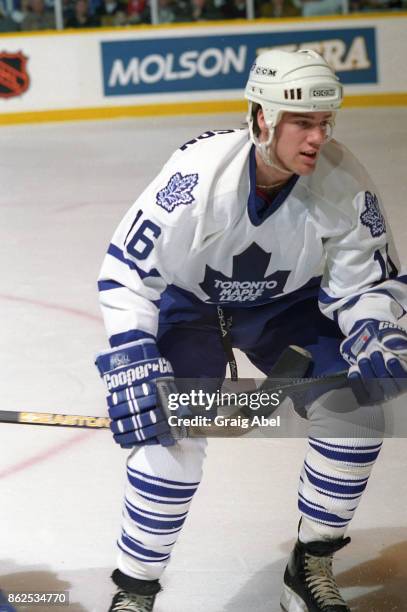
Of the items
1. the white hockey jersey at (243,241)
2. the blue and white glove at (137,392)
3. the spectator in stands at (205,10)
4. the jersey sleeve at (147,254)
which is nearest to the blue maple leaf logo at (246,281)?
the white hockey jersey at (243,241)

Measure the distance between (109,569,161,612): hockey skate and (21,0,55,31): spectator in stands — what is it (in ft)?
22.6

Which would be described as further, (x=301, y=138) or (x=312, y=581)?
(x=312, y=581)

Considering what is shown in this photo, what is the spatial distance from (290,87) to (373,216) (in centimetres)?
31

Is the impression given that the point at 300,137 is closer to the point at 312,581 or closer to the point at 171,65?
the point at 312,581

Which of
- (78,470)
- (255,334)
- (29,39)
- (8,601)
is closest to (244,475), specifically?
(78,470)

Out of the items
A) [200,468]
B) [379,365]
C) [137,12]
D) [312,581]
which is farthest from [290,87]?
[137,12]

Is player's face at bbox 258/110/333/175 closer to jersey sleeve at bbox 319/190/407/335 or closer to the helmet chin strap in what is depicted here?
the helmet chin strap

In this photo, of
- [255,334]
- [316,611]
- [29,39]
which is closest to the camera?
[316,611]

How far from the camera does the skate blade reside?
6.96 ft

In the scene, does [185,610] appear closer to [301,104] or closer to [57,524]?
[57,524]

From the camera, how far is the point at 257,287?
2.12 m

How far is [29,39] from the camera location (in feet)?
27.0

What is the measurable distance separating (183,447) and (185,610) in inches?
15.9

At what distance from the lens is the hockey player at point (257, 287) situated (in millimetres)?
1924
